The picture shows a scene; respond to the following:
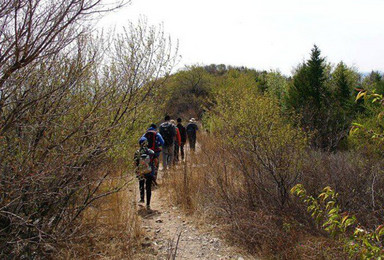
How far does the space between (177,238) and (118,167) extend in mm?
1603

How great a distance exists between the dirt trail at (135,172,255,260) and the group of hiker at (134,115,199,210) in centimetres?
49

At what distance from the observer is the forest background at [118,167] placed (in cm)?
287

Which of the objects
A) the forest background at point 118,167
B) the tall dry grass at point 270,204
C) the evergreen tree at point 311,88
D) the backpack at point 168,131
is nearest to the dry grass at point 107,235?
the forest background at point 118,167

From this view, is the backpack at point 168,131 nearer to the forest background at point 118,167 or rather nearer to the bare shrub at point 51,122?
the forest background at point 118,167

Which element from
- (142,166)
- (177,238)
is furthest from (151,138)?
(177,238)

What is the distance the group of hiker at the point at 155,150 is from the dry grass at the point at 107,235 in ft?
2.19

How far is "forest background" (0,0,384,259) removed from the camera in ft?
9.40

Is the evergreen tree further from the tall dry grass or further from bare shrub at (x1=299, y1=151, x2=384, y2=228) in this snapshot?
bare shrub at (x1=299, y1=151, x2=384, y2=228)

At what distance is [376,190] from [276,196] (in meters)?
1.72

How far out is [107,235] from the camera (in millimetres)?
4629

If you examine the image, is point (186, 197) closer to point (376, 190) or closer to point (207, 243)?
point (207, 243)

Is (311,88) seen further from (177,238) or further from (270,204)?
(177,238)

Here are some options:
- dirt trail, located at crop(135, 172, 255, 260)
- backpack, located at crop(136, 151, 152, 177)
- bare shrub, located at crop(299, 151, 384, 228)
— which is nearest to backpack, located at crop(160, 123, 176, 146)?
dirt trail, located at crop(135, 172, 255, 260)

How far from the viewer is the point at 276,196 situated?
553 cm
